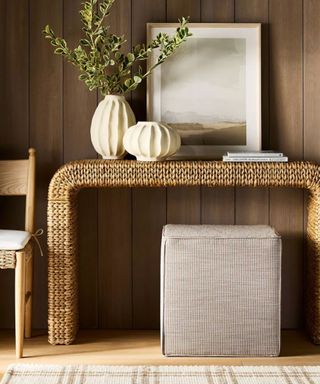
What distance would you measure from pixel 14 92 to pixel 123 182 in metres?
0.77

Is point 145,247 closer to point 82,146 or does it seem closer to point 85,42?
point 82,146

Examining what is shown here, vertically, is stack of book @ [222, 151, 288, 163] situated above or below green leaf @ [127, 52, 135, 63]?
below

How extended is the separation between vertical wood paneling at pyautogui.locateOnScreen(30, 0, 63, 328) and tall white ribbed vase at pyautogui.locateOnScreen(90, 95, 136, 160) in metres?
0.28

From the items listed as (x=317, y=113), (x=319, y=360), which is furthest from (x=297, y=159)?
(x=319, y=360)

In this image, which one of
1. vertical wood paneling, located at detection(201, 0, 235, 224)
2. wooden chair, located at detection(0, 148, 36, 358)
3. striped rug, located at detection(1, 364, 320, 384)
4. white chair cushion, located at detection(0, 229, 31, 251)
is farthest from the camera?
vertical wood paneling, located at detection(201, 0, 235, 224)

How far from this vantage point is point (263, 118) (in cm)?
338

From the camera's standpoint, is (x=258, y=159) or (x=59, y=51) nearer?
(x=258, y=159)

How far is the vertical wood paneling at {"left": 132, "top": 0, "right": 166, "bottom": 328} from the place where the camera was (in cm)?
341

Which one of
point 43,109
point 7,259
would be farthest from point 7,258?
point 43,109

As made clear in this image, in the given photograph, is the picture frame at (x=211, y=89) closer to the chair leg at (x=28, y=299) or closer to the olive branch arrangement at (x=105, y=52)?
the olive branch arrangement at (x=105, y=52)

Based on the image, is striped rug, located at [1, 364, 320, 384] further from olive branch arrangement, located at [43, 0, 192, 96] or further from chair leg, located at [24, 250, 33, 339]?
olive branch arrangement, located at [43, 0, 192, 96]

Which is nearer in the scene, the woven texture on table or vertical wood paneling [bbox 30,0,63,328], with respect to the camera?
the woven texture on table

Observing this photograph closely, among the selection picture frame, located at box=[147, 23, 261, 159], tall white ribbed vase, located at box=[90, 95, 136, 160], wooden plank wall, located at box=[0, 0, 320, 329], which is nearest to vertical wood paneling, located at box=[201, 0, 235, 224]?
wooden plank wall, located at box=[0, 0, 320, 329]

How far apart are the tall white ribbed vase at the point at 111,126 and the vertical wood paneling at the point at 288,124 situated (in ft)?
2.40
